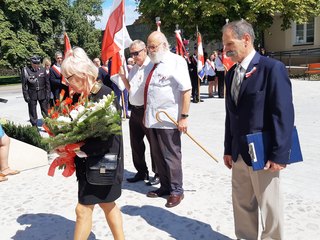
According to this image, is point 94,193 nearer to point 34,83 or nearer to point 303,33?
point 34,83

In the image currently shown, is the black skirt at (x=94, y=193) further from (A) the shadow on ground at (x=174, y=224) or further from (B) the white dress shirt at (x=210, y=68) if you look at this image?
(B) the white dress shirt at (x=210, y=68)

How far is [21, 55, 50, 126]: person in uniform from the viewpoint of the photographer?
29.0ft

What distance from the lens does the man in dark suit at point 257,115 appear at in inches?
103

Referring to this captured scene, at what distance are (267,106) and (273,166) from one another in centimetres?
44

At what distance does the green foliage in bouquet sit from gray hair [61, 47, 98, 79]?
232 mm

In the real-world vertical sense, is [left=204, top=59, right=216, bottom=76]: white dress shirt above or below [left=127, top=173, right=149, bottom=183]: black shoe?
above

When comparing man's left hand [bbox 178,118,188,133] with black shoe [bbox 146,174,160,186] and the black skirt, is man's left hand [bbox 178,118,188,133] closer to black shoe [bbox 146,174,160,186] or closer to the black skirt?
black shoe [bbox 146,174,160,186]

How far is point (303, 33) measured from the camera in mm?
25609

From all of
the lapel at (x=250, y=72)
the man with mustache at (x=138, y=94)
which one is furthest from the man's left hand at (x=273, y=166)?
the man with mustache at (x=138, y=94)

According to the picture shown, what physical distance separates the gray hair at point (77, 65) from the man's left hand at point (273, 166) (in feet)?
4.92

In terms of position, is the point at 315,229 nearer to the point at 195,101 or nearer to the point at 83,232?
the point at 83,232

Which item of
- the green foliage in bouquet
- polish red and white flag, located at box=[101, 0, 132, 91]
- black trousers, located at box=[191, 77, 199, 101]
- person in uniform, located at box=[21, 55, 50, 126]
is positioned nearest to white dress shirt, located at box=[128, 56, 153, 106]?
polish red and white flag, located at box=[101, 0, 132, 91]

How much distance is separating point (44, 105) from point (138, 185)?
16.9ft

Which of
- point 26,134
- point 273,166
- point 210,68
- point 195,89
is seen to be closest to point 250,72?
point 273,166
